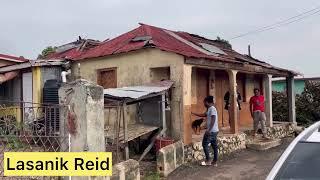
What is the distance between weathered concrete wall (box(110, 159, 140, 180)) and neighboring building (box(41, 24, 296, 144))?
3.64 metres

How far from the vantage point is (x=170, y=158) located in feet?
34.4

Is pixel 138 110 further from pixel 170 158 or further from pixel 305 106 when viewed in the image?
pixel 305 106

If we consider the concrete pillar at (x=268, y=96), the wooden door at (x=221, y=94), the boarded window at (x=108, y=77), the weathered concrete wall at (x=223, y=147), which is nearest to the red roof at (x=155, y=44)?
the boarded window at (x=108, y=77)

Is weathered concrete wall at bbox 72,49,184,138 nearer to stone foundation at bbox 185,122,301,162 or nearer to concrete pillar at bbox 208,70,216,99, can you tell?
stone foundation at bbox 185,122,301,162

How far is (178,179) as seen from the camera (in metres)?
9.95

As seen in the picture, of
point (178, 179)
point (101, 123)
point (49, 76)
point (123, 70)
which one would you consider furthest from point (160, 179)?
point (49, 76)

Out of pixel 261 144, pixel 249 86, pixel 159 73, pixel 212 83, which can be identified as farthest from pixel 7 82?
pixel 249 86

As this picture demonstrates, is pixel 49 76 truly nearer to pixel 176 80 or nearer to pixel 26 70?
pixel 26 70

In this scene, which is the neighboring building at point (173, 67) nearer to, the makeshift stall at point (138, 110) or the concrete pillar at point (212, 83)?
the concrete pillar at point (212, 83)

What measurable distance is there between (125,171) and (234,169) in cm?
394

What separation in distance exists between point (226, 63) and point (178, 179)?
491cm

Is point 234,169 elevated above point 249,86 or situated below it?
below

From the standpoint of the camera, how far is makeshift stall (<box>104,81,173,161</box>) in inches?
408

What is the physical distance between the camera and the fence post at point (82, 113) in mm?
6973
